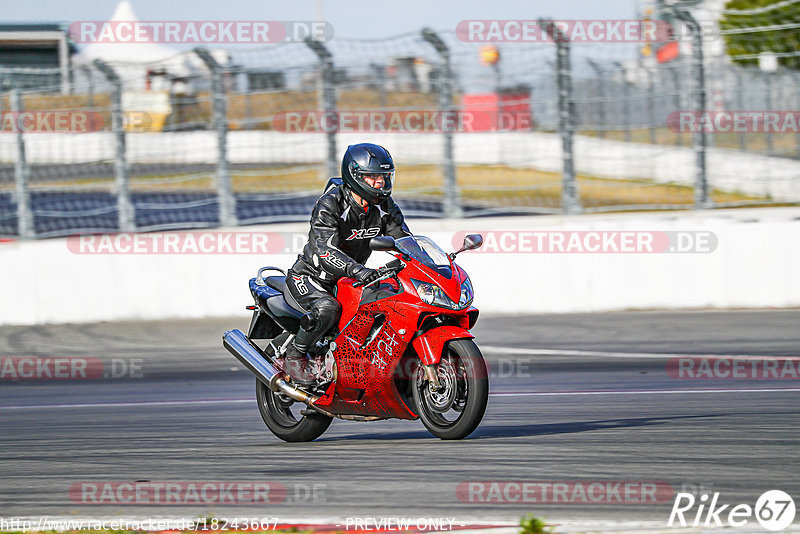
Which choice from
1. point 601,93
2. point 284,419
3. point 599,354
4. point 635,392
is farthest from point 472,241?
point 601,93

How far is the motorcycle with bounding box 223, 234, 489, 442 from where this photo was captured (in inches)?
275

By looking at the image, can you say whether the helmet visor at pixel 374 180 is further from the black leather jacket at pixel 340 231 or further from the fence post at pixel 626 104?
the fence post at pixel 626 104

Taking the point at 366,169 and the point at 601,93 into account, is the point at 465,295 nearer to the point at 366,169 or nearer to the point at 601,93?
the point at 366,169

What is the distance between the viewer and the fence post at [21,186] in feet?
49.8

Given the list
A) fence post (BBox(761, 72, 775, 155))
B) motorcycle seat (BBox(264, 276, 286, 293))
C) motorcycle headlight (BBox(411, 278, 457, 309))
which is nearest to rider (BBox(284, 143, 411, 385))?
motorcycle seat (BBox(264, 276, 286, 293))

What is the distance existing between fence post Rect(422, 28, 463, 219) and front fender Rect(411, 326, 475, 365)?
7778 millimetres

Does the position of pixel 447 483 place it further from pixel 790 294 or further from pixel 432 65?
pixel 432 65

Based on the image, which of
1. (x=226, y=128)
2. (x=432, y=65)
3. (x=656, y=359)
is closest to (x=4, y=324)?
(x=226, y=128)

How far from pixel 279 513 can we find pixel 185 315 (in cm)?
904

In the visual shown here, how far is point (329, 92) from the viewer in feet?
48.8

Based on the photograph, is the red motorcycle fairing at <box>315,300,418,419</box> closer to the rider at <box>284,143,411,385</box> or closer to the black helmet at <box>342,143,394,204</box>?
the rider at <box>284,143,411,385</box>

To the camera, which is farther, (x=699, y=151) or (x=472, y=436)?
(x=699, y=151)

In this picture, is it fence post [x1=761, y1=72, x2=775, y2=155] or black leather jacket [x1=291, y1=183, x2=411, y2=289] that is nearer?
black leather jacket [x1=291, y1=183, x2=411, y2=289]

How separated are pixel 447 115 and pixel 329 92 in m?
1.39
